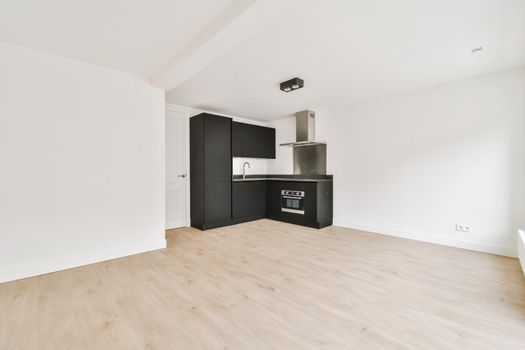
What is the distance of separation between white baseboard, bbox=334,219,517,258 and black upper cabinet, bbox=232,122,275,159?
8.27ft

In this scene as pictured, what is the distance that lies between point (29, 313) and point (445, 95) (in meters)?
5.46

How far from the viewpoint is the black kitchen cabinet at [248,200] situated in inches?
194

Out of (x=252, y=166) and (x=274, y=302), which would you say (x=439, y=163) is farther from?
(x=252, y=166)

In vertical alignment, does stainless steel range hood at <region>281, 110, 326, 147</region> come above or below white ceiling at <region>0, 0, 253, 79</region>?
below

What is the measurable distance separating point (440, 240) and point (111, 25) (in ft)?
16.3

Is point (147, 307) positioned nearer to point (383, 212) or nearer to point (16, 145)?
point (16, 145)

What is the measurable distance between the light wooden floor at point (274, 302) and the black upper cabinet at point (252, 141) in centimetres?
266

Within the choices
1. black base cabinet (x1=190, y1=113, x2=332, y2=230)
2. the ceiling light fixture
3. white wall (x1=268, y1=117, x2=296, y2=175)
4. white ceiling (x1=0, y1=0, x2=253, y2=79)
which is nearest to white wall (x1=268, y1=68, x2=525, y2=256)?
black base cabinet (x1=190, y1=113, x2=332, y2=230)

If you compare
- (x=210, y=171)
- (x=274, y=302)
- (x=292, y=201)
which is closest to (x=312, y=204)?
(x=292, y=201)

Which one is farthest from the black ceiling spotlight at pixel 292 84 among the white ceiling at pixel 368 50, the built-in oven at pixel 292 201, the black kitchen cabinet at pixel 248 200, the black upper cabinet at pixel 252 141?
the black kitchen cabinet at pixel 248 200

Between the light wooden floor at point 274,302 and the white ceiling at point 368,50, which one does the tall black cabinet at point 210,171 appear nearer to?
the white ceiling at point 368,50

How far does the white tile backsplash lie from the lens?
18.4 ft

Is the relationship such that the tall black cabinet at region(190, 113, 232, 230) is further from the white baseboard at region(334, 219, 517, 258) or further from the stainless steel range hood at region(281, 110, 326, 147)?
the white baseboard at region(334, 219, 517, 258)

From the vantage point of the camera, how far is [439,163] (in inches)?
140
